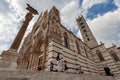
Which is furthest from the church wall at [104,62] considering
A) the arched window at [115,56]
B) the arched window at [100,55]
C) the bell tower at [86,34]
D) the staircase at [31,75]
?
the staircase at [31,75]

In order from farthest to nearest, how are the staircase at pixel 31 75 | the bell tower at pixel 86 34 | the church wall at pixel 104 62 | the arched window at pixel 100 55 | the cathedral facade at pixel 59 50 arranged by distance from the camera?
the bell tower at pixel 86 34
the arched window at pixel 100 55
the church wall at pixel 104 62
the cathedral facade at pixel 59 50
the staircase at pixel 31 75

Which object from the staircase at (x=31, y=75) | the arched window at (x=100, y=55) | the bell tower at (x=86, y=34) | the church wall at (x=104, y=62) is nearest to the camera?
the staircase at (x=31, y=75)

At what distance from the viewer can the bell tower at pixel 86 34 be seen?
2852cm

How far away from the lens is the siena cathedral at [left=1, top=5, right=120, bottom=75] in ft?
35.3

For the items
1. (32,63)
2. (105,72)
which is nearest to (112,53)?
(105,72)

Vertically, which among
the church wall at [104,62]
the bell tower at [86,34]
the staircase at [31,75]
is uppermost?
the bell tower at [86,34]

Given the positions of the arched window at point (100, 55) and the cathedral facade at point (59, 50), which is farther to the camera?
the arched window at point (100, 55)

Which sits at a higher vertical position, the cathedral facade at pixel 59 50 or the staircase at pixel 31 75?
the cathedral facade at pixel 59 50

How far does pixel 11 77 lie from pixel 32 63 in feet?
28.5

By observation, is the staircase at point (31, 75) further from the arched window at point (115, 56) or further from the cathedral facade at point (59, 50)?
the arched window at point (115, 56)

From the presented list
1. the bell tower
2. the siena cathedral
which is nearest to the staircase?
the siena cathedral

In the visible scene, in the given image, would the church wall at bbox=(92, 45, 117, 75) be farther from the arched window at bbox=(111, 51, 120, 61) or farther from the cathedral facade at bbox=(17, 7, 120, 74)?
the arched window at bbox=(111, 51, 120, 61)

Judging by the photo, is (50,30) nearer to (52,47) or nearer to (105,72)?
(52,47)

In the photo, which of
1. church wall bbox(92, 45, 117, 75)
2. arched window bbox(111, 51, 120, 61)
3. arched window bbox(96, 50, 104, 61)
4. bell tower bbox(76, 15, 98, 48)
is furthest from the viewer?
bell tower bbox(76, 15, 98, 48)
